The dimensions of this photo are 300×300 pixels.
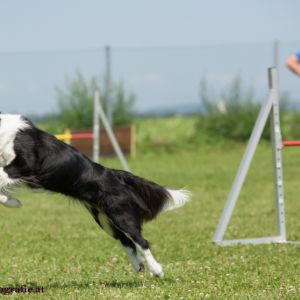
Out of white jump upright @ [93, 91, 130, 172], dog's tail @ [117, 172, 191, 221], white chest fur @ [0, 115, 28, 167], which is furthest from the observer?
white jump upright @ [93, 91, 130, 172]

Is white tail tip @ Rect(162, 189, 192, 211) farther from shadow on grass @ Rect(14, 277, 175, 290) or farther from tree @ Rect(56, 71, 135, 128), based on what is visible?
tree @ Rect(56, 71, 135, 128)

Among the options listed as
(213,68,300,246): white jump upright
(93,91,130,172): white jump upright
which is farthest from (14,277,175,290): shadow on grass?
(93,91,130,172): white jump upright

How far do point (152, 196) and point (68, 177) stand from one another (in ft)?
2.50

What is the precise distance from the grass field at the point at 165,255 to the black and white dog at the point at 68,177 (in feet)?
0.56

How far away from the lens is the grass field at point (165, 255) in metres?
5.56

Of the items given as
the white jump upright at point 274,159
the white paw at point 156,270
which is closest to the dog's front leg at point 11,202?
the white paw at point 156,270

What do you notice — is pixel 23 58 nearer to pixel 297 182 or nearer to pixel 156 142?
pixel 156 142

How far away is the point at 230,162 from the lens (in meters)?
18.8

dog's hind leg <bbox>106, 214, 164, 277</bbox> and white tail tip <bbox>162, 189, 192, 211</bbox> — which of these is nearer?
dog's hind leg <bbox>106, 214, 164, 277</bbox>

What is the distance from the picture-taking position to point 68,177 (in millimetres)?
5793

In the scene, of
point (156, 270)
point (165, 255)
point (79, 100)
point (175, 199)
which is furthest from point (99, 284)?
point (79, 100)

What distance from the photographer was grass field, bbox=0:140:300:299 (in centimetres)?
556

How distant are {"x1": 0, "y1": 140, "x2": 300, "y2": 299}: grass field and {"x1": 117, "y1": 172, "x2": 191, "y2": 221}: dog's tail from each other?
0.50 m

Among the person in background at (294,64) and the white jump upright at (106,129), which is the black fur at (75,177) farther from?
the white jump upright at (106,129)
